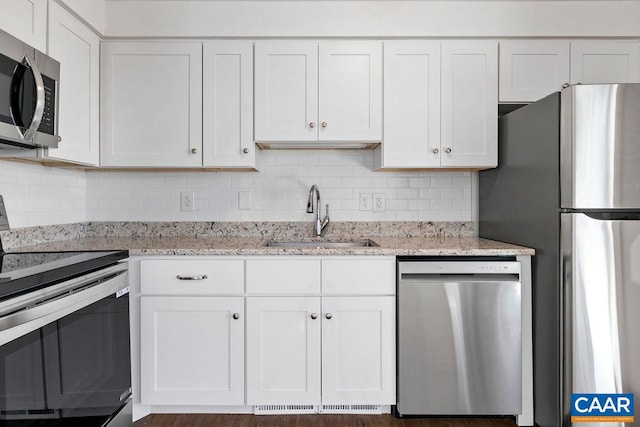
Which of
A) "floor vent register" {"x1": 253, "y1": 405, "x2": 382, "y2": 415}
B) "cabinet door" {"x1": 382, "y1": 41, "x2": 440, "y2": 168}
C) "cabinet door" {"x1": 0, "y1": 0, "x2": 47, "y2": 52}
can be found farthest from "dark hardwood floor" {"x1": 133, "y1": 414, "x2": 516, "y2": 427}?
"cabinet door" {"x1": 0, "y1": 0, "x2": 47, "y2": 52}

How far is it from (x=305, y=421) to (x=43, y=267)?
139 centimetres

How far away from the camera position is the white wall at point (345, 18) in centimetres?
224

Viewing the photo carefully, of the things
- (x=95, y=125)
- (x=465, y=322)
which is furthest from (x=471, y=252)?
(x=95, y=125)

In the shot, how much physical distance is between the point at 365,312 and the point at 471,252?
0.59 metres

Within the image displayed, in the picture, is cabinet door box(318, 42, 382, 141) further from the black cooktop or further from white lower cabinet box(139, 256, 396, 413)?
the black cooktop

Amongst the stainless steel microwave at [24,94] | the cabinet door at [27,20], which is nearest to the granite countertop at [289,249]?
the stainless steel microwave at [24,94]

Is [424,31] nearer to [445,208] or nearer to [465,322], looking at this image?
[445,208]

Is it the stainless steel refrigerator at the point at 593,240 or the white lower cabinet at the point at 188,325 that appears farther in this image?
the white lower cabinet at the point at 188,325

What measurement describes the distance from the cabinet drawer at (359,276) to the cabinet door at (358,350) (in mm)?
42

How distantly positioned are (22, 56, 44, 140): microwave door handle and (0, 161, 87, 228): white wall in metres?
0.56

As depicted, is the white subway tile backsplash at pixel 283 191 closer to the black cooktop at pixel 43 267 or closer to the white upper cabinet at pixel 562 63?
the white upper cabinet at pixel 562 63

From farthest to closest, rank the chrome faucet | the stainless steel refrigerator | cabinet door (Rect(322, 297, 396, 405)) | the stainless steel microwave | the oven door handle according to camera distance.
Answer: the chrome faucet
cabinet door (Rect(322, 297, 396, 405))
the stainless steel refrigerator
the stainless steel microwave
the oven door handle

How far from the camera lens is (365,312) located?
201 cm

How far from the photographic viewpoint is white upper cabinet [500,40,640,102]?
7.48 ft
